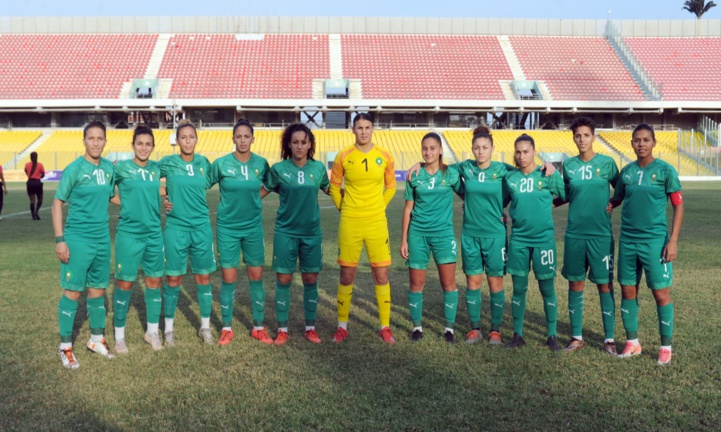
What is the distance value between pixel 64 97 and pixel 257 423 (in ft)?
143

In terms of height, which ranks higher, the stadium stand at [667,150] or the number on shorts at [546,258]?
the stadium stand at [667,150]

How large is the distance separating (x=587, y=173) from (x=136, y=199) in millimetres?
4045

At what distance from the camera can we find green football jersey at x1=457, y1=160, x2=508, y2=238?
589 cm

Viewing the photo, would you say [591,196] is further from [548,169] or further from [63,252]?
[63,252]

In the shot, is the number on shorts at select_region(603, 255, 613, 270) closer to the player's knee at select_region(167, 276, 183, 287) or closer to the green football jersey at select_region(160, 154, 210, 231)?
the green football jersey at select_region(160, 154, 210, 231)

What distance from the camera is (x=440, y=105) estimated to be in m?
42.6

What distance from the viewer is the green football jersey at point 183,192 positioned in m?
5.83

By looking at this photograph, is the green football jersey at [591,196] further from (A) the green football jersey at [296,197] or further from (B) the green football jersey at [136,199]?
(B) the green football jersey at [136,199]

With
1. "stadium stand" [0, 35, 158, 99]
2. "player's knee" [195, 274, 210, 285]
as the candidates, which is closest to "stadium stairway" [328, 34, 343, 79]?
"stadium stand" [0, 35, 158, 99]

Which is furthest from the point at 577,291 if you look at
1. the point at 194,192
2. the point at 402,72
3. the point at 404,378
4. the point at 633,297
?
the point at 402,72

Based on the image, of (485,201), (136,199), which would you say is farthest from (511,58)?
(136,199)

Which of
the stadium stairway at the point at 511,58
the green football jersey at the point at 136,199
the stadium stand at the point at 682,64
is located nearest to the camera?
the green football jersey at the point at 136,199

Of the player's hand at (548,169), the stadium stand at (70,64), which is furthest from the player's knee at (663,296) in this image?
the stadium stand at (70,64)

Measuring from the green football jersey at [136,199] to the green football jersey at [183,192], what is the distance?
200 millimetres
